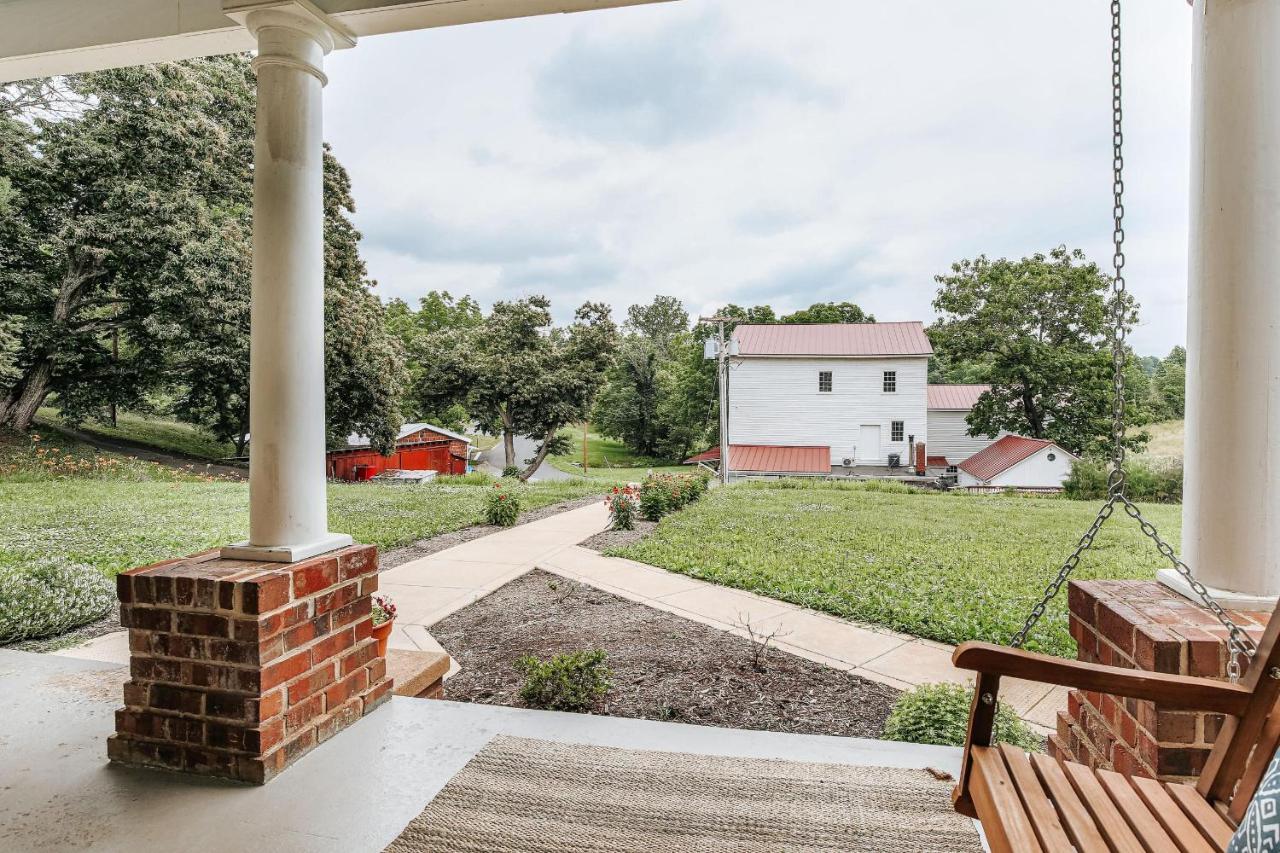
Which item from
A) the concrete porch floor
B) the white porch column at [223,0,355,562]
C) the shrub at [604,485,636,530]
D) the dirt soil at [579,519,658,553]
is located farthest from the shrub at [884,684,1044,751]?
the shrub at [604,485,636,530]

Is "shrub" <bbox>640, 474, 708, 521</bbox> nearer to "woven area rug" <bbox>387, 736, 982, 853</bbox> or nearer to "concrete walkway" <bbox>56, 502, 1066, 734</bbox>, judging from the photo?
"concrete walkway" <bbox>56, 502, 1066, 734</bbox>

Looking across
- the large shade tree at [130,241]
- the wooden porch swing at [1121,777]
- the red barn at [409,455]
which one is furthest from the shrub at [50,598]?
the wooden porch swing at [1121,777]

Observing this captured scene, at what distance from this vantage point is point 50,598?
8.27 feet

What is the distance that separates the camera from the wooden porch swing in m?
0.79

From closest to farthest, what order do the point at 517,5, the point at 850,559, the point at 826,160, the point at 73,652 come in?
the point at 517,5 < the point at 73,652 < the point at 850,559 < the point at 826,160

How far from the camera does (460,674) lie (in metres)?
2.38

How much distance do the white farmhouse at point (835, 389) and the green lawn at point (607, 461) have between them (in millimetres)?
801

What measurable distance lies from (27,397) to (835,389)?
4869 mm

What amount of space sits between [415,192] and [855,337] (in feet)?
12.7

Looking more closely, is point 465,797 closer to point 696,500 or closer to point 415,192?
point 696,500

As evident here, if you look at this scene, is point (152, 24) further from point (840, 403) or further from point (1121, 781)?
point (840, 403)

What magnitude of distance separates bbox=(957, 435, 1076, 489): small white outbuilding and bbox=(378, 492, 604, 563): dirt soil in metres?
3.32

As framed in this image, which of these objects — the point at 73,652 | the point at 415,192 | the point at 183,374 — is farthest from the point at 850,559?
the point at 415,192

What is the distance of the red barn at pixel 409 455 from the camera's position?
5.23 meters
